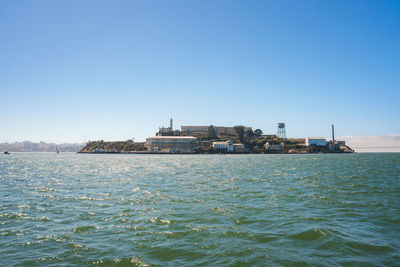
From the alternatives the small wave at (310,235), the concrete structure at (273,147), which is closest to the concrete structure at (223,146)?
the concrete structure at (273,147)

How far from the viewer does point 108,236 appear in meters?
10.8

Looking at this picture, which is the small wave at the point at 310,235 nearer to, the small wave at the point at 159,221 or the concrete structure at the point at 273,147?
the small wave at the point at 159,221

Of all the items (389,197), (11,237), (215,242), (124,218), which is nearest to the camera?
(215,242)

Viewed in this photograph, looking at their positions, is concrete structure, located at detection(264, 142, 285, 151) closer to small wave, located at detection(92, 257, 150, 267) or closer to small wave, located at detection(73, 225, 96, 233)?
small wave, located at detection(73, 225, 96, 233)

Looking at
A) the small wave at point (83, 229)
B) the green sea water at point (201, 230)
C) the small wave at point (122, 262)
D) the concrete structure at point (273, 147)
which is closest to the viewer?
the small wave at point (122, 262)

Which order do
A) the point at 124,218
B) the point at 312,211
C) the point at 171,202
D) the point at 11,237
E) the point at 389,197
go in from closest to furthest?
the point at 11,237 → the point at 124,218 → the point at 312,211 → the point at 171,202 → the point at 389,197

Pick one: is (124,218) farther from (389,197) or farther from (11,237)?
(389,197)

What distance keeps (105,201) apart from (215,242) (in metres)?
11.1

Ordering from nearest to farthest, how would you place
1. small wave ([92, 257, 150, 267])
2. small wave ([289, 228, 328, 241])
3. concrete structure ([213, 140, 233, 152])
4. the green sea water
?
small wave ([92, 257, 150, 267]) < the green sea water < small wave ([289, 228, 328, 241]) < concrete structure ([213, 140, 233, 152])

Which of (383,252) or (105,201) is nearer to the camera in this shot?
(383,252)

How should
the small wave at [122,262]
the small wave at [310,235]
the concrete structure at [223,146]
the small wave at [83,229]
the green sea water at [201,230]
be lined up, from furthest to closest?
the concrete structure at [223,146] < the small wave at [83,229] < the small wave at [310,235] < the green sea water at [201,230] < the small wave at [122,262]

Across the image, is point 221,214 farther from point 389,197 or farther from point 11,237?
point 389,197

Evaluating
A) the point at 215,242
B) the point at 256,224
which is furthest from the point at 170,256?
the point at 256,224

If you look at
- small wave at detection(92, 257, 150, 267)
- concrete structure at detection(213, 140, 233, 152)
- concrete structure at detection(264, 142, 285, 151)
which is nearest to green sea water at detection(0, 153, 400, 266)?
small wave at detection(92, 257, 150, 267)
